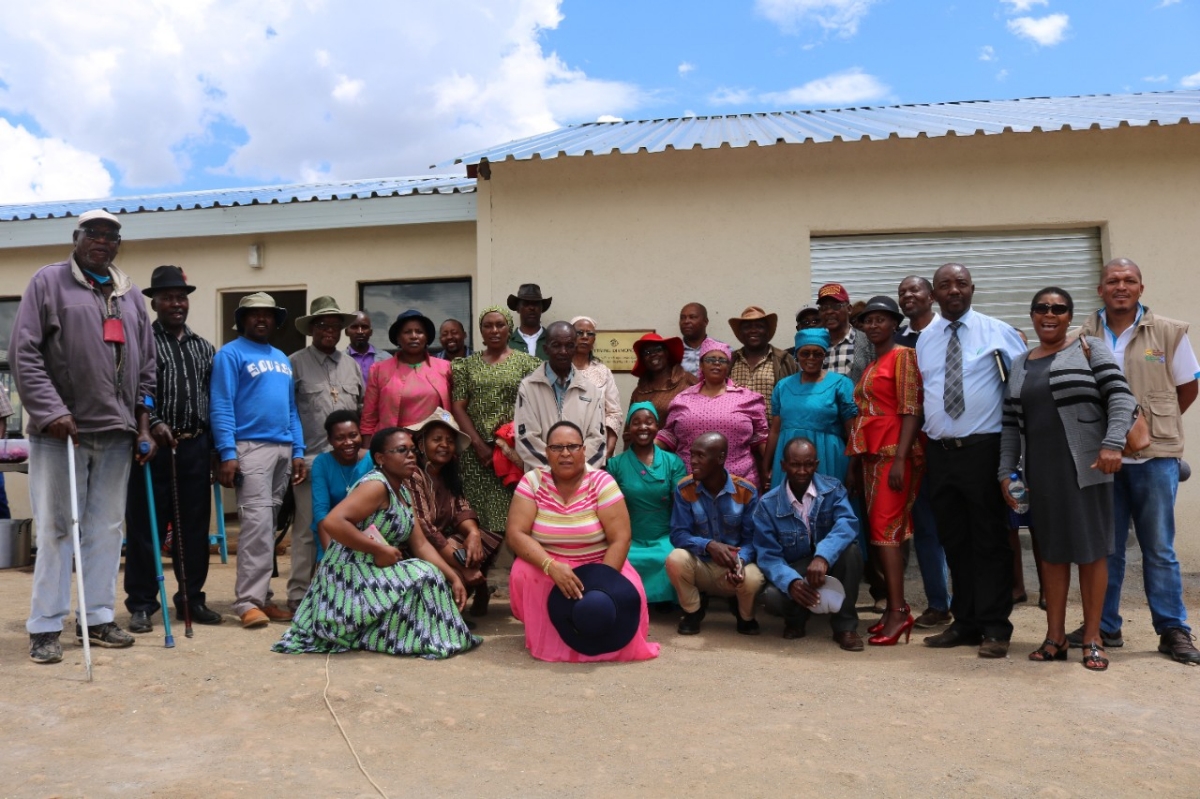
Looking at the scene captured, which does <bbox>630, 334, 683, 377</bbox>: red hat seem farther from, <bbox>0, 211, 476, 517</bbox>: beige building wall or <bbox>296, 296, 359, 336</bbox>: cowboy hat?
<bbox>0, 211, 476, 517</bbox>: beige building wall

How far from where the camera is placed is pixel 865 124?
25.3ft

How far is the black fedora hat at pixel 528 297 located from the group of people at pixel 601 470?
850 mm

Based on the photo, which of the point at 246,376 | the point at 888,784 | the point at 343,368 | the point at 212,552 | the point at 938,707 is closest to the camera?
the point at 888,784

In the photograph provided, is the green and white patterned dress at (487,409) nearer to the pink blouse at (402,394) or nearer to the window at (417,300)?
the pink blouse at (402,394)

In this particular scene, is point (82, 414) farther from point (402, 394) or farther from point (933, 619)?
point (933, 619)

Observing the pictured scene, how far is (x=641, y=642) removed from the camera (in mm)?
4727

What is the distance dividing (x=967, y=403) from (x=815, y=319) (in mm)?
1859

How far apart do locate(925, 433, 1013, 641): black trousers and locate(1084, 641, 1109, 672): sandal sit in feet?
1.25

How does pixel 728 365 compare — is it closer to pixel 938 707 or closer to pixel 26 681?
pixel 938 707

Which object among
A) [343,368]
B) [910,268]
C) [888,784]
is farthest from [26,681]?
[910,268]

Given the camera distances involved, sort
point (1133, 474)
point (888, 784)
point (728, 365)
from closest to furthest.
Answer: point (888, 784), point (1133, 474), point (728, 365)

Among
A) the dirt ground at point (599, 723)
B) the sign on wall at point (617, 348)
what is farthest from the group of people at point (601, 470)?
the sign on wall at point (617, 348)

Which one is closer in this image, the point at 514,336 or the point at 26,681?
the point at 26,681

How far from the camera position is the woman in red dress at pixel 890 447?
16.3 ft
